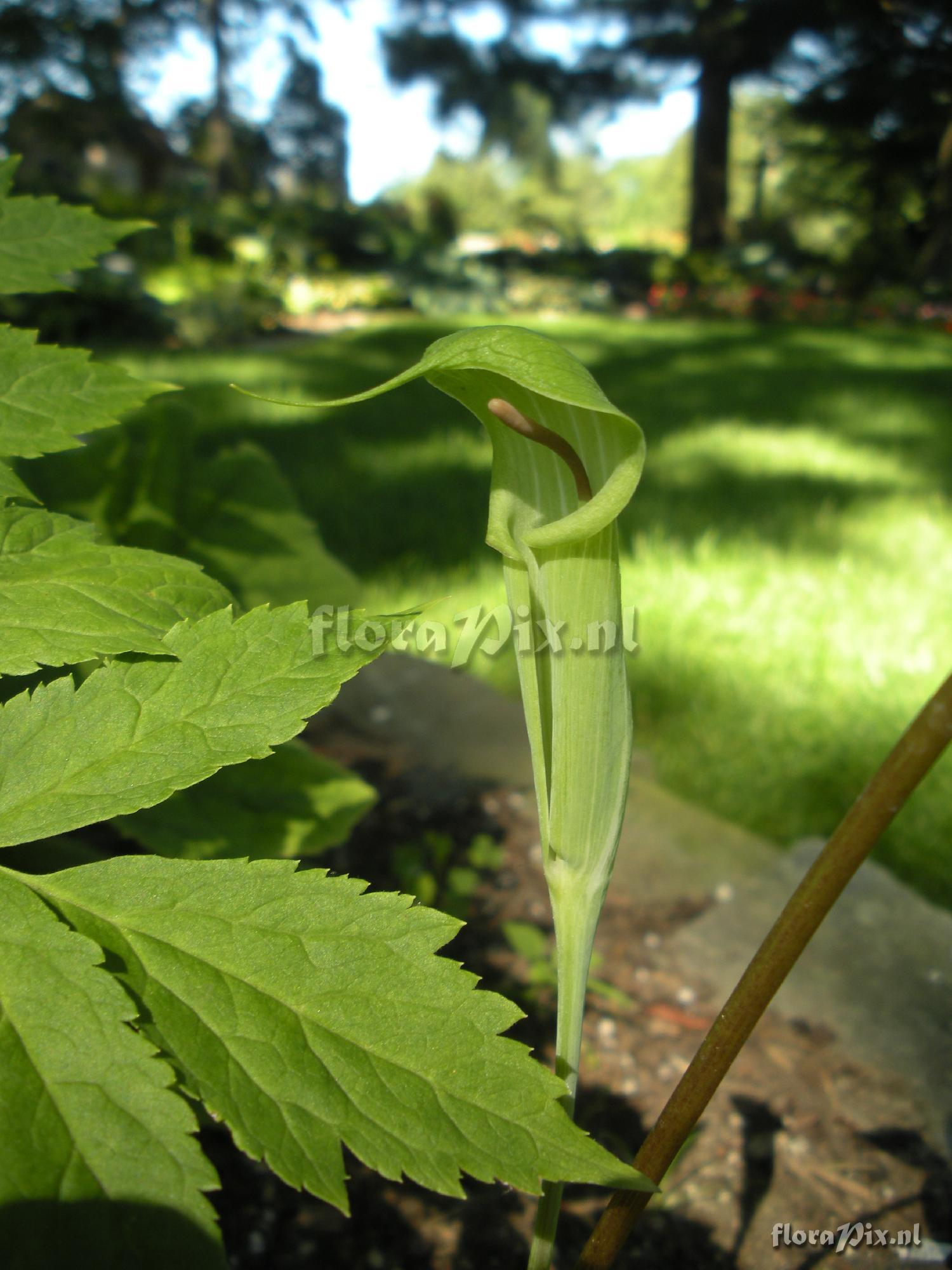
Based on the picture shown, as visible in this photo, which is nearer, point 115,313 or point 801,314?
point 115,313

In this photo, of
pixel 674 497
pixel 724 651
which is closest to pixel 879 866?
pixel 724 651

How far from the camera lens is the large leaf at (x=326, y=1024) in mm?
301

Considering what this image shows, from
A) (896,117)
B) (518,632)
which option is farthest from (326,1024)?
(896,117)

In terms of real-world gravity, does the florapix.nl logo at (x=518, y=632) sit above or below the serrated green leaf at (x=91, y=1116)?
above

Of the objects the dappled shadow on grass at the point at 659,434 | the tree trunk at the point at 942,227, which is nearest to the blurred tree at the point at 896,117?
the tree trunk at the point at 942,227

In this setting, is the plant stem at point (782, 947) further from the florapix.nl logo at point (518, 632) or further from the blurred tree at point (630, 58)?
the blurred tree at point (630, 58)

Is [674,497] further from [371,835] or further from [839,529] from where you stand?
[371,835]

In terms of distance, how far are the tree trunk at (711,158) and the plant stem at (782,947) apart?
1102 centimetres

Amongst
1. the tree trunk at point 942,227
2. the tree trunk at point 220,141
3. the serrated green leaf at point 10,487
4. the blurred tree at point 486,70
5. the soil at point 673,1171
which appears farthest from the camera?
the blurred tree at point 486,70

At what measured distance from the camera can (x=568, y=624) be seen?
40cm

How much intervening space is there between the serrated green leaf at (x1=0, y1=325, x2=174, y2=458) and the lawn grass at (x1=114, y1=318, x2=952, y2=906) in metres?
1.10

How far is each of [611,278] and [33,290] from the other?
10406 millimetres

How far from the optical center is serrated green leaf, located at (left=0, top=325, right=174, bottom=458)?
16.6 inches

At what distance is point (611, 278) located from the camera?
10.1 meters
